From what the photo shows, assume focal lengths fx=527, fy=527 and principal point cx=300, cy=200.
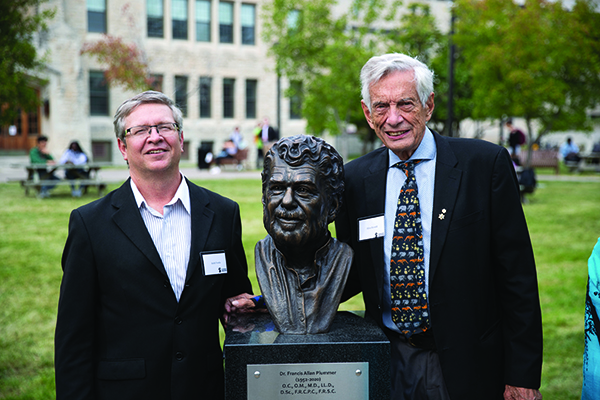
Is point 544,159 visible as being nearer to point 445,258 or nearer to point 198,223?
point 445,258

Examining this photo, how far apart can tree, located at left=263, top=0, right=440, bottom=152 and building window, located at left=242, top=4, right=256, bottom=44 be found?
6.59 m

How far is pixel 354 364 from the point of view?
99.0 inches

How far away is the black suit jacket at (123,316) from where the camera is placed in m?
2.51

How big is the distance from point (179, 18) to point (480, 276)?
29.9 meters

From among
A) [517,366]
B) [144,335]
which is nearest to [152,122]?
[144,335]

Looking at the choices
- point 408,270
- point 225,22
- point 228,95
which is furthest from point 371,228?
point 225,22

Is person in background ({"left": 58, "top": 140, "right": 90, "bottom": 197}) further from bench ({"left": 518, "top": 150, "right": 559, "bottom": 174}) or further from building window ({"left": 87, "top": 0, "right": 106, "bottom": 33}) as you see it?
bench ({"left": 518, "top": 150, "right": 559, "bottom": 174})

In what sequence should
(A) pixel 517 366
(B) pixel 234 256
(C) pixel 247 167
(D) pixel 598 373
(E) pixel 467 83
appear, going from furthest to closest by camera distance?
(E) pixel 467 83 < (C) pixel 247 167 < (B) pixel 234 256 < (A) pixel 517 366 < (D) pixel 598 373

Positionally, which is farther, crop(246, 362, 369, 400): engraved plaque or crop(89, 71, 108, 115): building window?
crop(89, 71, 108, 115): building window

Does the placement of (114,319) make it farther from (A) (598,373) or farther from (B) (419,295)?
(A) (598,373)

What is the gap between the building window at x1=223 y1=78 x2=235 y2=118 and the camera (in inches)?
1215

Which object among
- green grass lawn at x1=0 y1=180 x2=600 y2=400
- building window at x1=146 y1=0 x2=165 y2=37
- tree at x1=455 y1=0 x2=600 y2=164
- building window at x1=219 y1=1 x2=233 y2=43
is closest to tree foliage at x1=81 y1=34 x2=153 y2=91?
building window at x1=146 y1=0 x2=165 y2=37

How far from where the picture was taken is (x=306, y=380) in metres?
2.51

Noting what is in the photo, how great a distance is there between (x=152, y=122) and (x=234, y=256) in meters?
0.81
